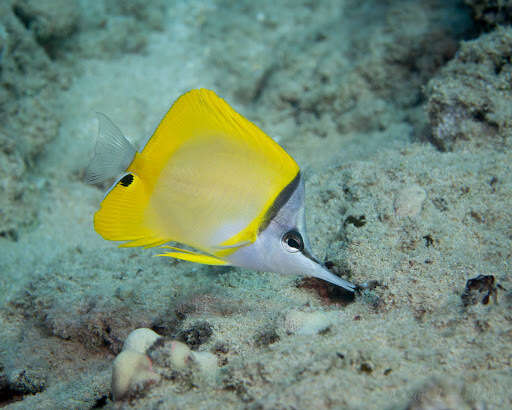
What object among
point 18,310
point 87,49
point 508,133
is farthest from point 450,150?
point 87,49

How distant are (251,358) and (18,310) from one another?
2.67 meters

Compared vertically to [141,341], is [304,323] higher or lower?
higher

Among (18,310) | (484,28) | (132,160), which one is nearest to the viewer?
(132,160)

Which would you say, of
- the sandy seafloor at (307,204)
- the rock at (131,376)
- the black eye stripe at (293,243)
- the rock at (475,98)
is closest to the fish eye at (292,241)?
the black eye stripe at (293,243)

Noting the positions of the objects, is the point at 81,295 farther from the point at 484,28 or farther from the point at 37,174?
the point at 484,28

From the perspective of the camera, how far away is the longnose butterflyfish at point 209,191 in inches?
66.6

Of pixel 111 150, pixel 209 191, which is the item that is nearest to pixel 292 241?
pixel 209 191

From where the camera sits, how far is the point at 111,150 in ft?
5.89

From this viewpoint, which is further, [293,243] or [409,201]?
[409,201]

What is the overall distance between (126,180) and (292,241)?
0.81 m

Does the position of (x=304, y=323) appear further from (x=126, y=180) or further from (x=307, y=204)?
(x=307, y=204)

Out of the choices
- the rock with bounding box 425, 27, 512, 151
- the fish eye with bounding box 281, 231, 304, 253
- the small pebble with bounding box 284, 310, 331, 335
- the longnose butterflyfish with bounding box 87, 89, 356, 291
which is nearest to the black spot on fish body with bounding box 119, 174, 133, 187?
the longnose butterflyfish with bounding box 87, 89, 356, 291

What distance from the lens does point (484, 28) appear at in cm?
440

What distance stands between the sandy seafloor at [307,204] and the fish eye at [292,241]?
0.50 meters
